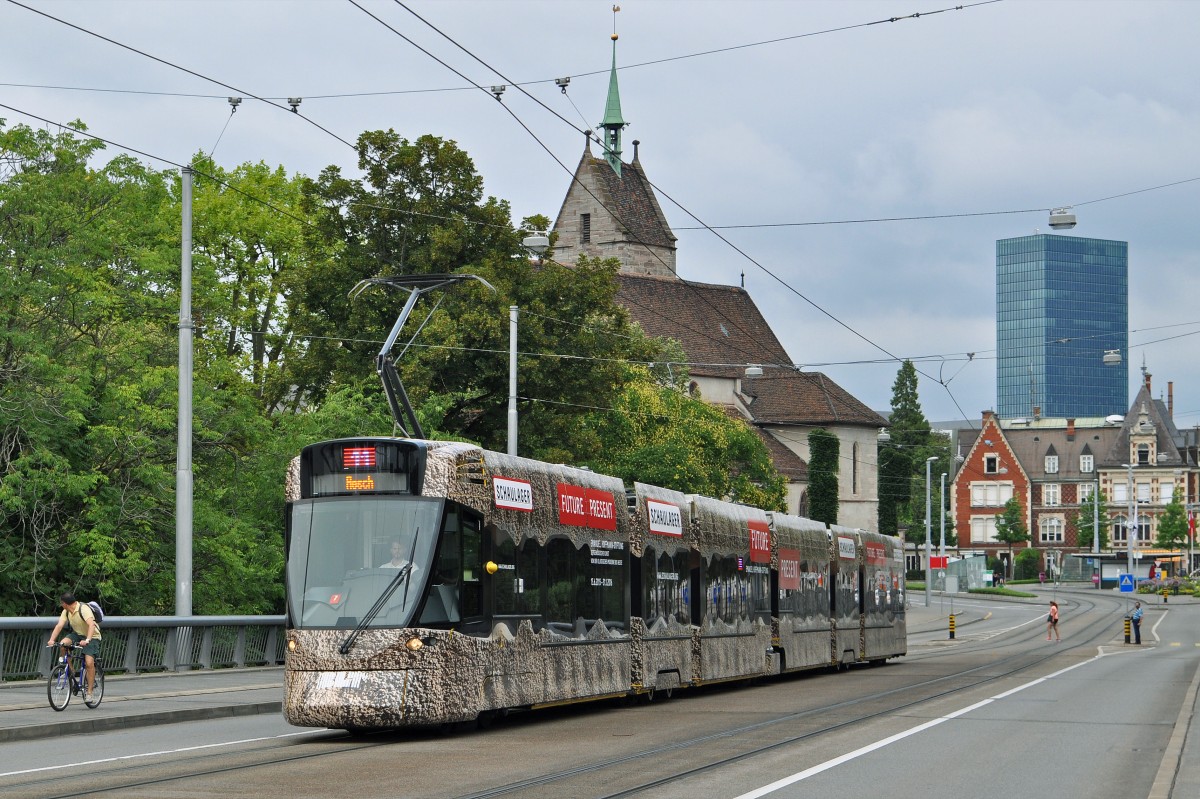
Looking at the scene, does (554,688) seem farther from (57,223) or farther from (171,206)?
(171,206)

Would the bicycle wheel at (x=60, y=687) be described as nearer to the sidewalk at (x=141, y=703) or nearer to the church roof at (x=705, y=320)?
the sidewalk at (x=141, y=703)

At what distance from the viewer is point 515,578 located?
17.2 meters

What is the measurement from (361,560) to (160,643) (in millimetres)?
12054

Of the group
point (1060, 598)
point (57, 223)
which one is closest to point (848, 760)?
point (57, 223)

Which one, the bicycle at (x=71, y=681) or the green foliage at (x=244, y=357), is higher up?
the green foliage at (x=244, y=357)

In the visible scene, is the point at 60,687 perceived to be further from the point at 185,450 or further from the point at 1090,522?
the point at 1090,522

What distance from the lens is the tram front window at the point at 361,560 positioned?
50.7 feet

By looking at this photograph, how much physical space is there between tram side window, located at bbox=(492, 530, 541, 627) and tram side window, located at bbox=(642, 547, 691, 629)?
3562mm

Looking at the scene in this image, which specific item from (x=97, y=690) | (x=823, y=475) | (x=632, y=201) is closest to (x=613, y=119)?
(x=632, y=201)

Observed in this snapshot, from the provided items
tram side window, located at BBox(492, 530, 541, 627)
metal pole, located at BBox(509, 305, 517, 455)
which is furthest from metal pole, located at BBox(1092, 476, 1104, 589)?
tram side window, located at BBox(492, 530, 541, 627)

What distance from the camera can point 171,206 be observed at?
1960 inches

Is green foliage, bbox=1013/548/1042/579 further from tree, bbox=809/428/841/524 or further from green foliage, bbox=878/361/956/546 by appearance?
tree, bbox=809/428/841/524

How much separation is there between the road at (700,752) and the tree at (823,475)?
64513 mm

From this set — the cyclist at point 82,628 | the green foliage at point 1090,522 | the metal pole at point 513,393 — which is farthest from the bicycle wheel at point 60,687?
the green foliage at point 1090,522
